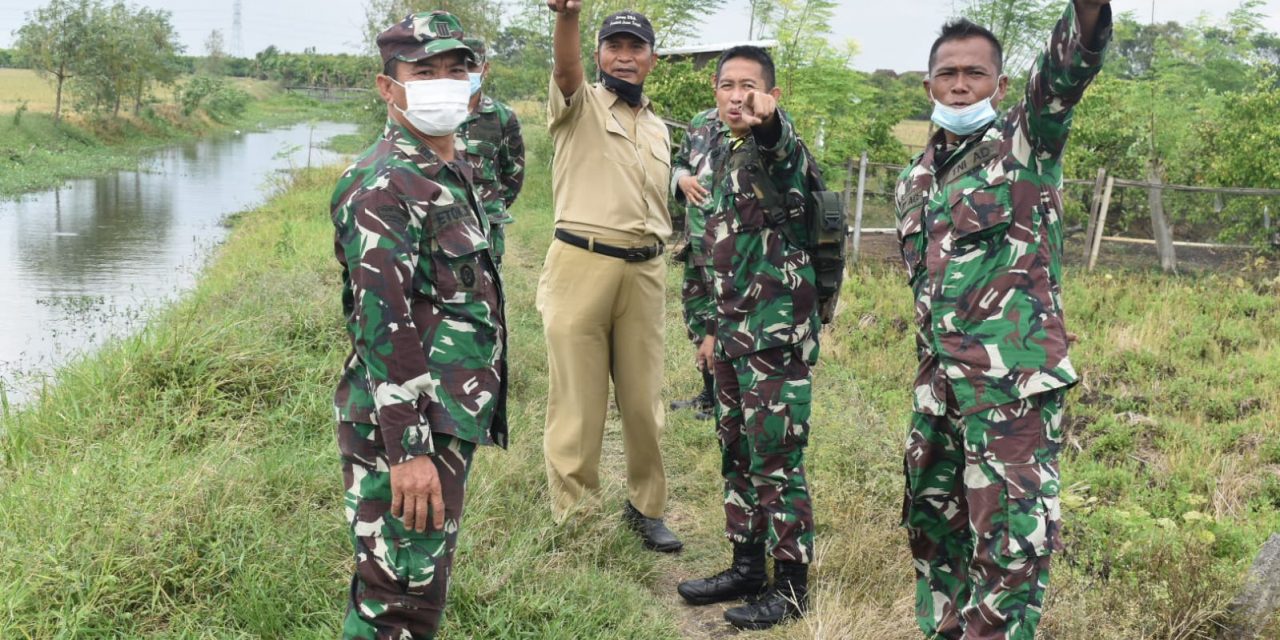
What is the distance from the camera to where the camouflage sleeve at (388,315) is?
2.25m

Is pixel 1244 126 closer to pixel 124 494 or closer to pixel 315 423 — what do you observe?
pixel 315 423

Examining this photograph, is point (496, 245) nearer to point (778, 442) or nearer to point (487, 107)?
point (778, 442)

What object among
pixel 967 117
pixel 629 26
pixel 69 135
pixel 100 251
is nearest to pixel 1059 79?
pixel 967 117

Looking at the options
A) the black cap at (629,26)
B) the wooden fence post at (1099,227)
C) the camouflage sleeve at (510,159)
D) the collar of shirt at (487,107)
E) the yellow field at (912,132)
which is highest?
the yellow field at (912,132)

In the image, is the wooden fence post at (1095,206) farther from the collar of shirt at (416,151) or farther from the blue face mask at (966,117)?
the collar of shirt at (416,151)

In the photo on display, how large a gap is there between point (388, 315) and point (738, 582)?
1.92 m

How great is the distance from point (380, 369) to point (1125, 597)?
102 inches

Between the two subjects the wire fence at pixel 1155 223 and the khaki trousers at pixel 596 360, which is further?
the wire fence at pixel 1155 223

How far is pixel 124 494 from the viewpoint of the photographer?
3.42m

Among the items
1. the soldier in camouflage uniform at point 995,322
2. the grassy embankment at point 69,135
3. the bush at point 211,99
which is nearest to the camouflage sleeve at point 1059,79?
the soldier in camouflage uniform at point 995,322

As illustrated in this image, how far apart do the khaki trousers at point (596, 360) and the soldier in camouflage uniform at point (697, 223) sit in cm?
30

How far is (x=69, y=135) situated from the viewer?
28.3 m

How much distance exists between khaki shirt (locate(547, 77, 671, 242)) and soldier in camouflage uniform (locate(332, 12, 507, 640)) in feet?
4.18

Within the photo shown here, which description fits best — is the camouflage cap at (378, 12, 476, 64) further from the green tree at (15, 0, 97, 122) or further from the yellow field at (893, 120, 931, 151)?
the green tree at (15, 0, 97, 122)
